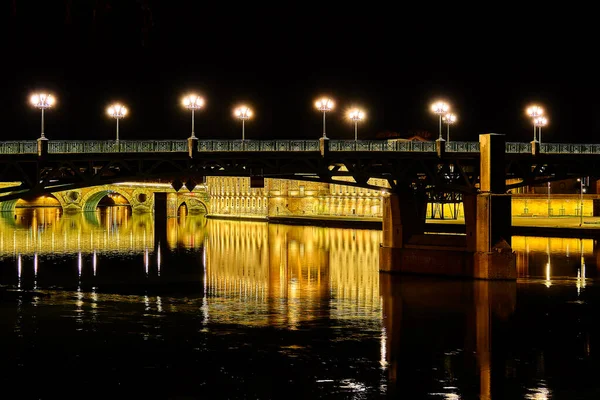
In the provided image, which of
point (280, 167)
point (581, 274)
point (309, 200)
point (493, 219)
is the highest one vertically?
point (280, 167)

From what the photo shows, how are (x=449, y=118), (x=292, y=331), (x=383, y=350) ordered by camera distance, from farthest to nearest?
(x=449, y=118) → (x=292, y=331) → (x=383, y=350)

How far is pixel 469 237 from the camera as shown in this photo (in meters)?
67.1

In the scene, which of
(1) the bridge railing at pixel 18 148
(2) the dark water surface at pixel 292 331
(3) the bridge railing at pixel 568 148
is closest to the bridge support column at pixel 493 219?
(2) the dark water surface at pixel 292 331

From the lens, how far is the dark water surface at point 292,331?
41156 mm

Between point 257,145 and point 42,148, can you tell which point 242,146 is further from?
point 42,148

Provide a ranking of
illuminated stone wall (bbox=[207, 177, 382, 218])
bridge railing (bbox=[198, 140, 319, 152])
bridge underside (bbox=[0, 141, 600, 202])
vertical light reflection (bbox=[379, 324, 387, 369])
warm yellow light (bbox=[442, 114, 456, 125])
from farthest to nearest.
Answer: illuminated stone wall (bbox=[207, 177, 382, 218])
warm yellow light (bbox=[442, 114, 456, 125])
bridge railing (bbox=[198, 140, 319, 152])
bridge underside (bbox=[0, 141, 600, 202])
vertical light reflection (bbox=[379, 324, 387, 369])

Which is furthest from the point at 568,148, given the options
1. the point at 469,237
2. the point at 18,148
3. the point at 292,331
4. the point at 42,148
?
the point at 18,148

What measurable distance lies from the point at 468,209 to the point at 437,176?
348cm

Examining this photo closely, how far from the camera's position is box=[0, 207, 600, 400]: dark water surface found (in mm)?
41156

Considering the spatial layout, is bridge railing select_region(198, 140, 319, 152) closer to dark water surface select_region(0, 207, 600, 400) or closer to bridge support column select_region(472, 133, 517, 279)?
dark water surface select_region(0, 207, 600, 400)

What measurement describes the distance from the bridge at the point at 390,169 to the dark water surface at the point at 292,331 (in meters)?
2.63

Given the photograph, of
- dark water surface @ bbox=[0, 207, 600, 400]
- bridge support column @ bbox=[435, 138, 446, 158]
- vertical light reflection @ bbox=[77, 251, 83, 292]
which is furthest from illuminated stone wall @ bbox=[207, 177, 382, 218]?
bridge support column @ bbox=[435, 138, 446, 158]

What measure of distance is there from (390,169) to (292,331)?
21.3m

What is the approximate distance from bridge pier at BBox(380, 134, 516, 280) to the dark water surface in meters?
1.63
